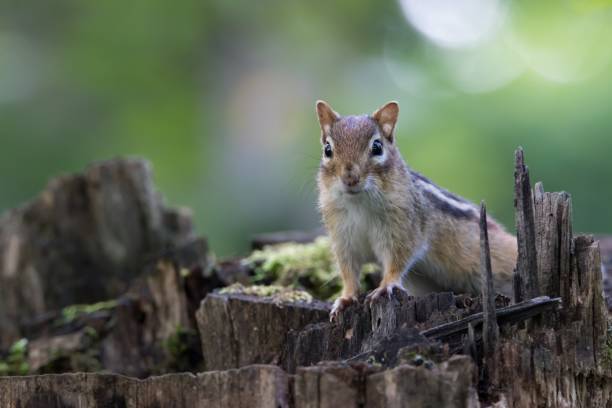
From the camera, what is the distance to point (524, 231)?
3.32 meters

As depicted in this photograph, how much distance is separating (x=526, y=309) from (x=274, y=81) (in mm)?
13843

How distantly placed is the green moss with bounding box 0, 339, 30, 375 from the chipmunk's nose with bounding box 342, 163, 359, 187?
2.26 m

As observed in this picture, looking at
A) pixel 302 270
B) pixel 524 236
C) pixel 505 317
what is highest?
pixel 302 270

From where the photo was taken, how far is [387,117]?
5129mm

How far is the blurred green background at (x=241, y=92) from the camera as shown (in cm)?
984

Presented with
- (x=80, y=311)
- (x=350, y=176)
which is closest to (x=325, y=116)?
(x=350, y=176)

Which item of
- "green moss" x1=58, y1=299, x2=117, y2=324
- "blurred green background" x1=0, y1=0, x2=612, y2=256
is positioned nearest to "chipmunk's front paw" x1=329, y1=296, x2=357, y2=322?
"green moss" x1=58, y1=299, x2=117, y2=324

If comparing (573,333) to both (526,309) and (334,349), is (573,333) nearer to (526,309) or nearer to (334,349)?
(526,309)

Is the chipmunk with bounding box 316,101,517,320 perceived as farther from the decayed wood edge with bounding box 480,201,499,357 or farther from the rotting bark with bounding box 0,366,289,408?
the rotting bark with bounding box 0,366,289,408

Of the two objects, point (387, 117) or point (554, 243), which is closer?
point (554, 243)

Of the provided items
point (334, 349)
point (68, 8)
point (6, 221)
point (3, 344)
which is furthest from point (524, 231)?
point (68, 8)

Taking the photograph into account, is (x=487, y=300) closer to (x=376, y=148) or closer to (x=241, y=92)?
(x=376, y=148)

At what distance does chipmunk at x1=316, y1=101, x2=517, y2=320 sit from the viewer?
4.82m

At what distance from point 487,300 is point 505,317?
0.15 meters
